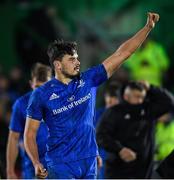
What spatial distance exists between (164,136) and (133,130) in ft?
7.07

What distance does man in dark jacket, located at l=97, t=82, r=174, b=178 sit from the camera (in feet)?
31.1

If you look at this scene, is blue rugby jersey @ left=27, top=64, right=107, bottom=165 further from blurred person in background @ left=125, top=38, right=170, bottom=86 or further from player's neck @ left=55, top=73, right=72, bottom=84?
blurred person in background @ left=125, top=38, right=170, bottom=86

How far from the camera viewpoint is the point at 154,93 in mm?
9719

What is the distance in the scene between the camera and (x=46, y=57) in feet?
52.4

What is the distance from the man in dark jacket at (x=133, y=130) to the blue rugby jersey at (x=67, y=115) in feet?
5.55

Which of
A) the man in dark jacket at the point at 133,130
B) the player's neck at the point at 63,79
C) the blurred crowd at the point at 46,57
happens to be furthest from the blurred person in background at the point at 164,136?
the player's neck at the point at 63,79

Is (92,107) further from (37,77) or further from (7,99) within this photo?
(7,99)

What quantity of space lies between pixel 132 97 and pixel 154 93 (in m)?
0.31

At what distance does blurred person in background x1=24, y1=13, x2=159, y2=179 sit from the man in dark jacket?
1689 mm

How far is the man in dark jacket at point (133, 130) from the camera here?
948cm

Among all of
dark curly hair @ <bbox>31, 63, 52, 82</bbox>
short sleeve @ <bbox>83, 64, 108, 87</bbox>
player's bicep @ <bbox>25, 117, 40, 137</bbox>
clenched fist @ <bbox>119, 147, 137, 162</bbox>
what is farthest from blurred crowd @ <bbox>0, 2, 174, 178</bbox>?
player's bicep @ <bbox>25, 117, 40, 137</bbox>

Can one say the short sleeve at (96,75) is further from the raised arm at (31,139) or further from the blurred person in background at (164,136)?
the blurred person in background at (164,136)

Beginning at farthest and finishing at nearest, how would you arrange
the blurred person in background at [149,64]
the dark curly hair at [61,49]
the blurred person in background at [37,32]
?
the blurred person in background at [37,32] → the blurred person in background at [149,64] → the dark curly hair at [61,49]

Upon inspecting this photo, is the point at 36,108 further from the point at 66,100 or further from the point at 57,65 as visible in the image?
the point at 57,65
